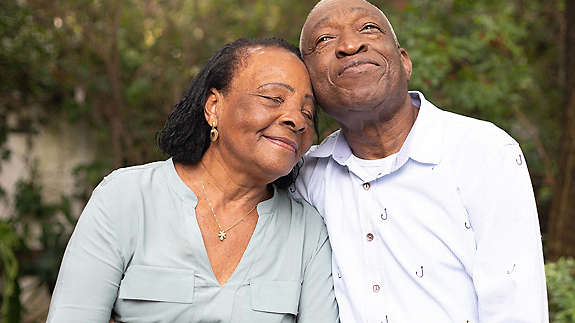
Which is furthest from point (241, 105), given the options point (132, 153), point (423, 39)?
point (132, 153)

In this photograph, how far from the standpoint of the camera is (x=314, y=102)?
2115 mm

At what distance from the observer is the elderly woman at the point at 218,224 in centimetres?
194

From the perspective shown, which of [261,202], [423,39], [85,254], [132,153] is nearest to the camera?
[85,254]

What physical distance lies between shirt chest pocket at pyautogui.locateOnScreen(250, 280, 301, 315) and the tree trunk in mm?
2622

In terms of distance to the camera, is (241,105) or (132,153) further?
(132,153)

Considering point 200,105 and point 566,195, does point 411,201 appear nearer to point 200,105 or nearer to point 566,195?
point 200,105

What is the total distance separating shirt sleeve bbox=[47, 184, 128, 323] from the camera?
191cm

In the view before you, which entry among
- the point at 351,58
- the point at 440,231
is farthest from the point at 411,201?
the point at 351,58

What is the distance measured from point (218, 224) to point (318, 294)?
0.43 m

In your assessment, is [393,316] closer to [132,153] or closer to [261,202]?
[261,202]

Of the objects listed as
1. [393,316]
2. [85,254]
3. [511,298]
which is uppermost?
[85,254]

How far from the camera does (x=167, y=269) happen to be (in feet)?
6.44

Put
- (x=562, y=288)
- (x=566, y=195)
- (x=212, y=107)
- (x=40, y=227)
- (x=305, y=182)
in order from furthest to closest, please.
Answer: (x=40, y=227), (x=566, y=195), (x=562, y=288), (x=305, y=182), (x=212, y=107)

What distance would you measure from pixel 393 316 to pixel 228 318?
1.78ft
